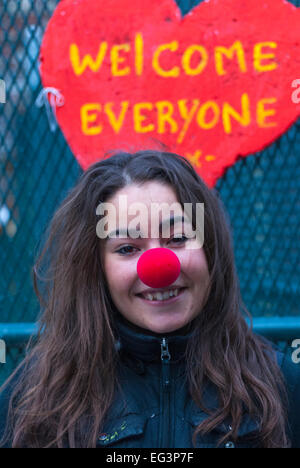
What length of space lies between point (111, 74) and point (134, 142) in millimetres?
228

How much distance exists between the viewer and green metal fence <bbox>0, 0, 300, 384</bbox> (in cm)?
179

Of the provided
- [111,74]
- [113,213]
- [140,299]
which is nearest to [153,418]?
[140,299]

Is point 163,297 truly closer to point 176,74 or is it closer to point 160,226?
point 160,226

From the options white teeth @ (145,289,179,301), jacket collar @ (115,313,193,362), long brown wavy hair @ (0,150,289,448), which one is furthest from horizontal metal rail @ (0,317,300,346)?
white teeth @ (145,289,179,301)

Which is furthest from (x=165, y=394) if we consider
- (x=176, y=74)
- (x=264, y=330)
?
(x=176, y=74)


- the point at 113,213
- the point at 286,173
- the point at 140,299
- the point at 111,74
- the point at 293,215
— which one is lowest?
the point at 140,299

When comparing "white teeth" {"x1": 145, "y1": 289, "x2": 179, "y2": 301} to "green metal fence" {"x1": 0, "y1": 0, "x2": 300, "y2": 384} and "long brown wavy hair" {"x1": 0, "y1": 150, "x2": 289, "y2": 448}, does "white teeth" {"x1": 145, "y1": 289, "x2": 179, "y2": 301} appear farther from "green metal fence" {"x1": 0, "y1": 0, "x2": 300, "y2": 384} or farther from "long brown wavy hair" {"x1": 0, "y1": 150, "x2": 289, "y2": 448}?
"green metal fence" {"x1": 0, "y1": 0, "x2": 300, "y2": 384}

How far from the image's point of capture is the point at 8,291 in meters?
1.88

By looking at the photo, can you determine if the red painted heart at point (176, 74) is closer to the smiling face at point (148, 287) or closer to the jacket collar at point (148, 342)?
the smiling face at point (148, 287)

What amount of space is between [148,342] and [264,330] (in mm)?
524

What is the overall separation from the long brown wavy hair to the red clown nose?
183mm
